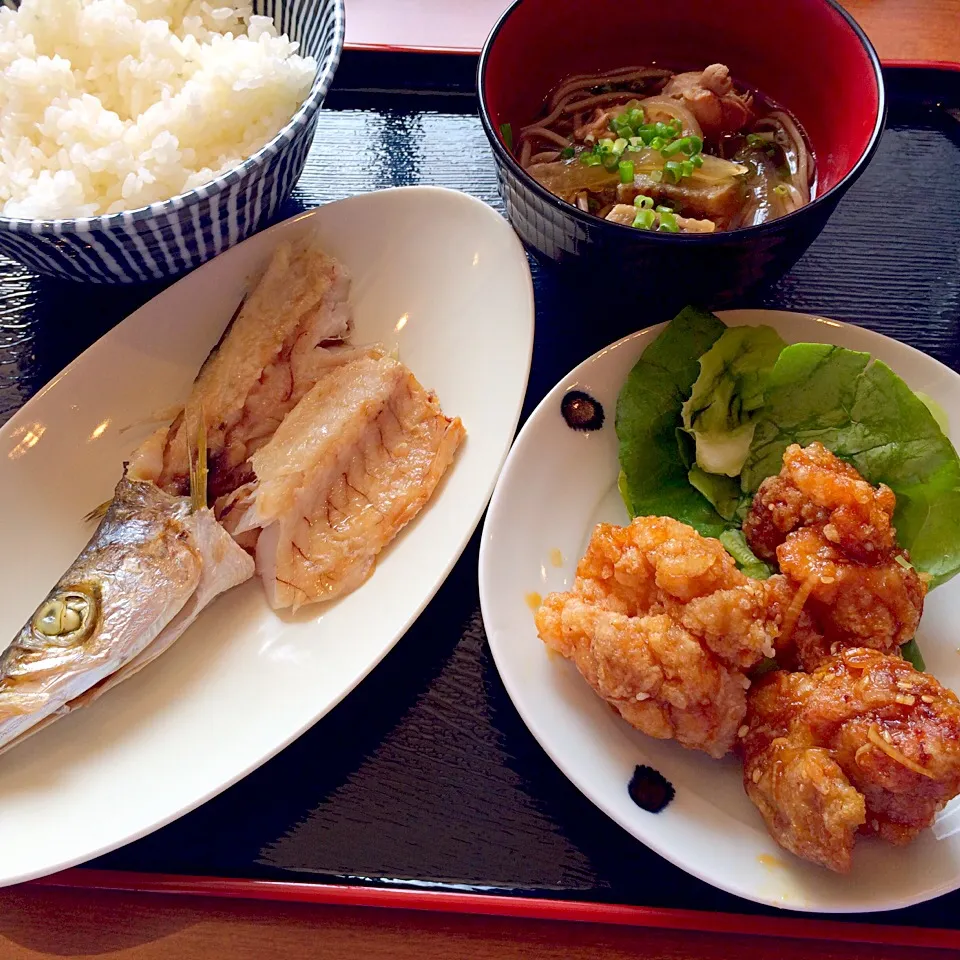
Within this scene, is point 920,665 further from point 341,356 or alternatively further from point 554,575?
point 341,356

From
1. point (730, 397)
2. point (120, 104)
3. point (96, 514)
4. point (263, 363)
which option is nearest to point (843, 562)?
point (730, 397)

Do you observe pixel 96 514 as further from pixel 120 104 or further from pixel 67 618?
pixel 120 104

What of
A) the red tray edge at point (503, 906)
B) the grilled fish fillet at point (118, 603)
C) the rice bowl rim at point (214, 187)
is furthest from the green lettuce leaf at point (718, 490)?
the rice bowl rim at point (214, 187)

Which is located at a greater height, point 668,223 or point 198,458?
point 668,223

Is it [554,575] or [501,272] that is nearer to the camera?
[554,575]

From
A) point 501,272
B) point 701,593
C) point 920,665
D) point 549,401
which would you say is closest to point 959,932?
→ point 920,665

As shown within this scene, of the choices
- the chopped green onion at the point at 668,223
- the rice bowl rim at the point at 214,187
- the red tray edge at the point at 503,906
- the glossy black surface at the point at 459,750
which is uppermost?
the rice bowl rim at the point at 214,187

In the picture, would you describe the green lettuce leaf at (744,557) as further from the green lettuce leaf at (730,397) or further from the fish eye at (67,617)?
the fish eye at (67,617)
